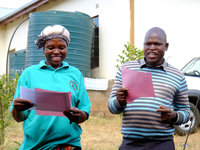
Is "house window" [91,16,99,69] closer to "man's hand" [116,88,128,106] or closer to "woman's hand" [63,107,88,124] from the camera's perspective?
"man's hand" [116,88,128,106]

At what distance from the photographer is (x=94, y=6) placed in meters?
12.1

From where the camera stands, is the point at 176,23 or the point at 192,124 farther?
the point at 176,23

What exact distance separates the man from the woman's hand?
315mm

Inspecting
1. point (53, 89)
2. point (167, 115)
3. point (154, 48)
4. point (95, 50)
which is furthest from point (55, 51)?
point (95, 50)

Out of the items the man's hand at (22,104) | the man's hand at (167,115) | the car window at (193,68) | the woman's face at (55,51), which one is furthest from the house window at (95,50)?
the man's hand at (22,104)

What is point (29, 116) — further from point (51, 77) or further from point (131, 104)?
point (131, 104)

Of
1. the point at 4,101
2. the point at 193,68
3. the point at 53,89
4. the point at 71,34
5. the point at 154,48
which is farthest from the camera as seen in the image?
the point at 71,34

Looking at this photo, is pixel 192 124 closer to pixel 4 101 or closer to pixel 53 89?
pixel 4 101

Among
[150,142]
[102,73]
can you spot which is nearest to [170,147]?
[150,142]

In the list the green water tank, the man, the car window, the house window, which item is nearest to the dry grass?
the car window

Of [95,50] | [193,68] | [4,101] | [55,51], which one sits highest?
[95,50]

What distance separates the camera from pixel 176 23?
382 inches

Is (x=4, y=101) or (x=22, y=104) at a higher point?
(x=22, y=104)

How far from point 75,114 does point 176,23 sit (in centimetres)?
770
